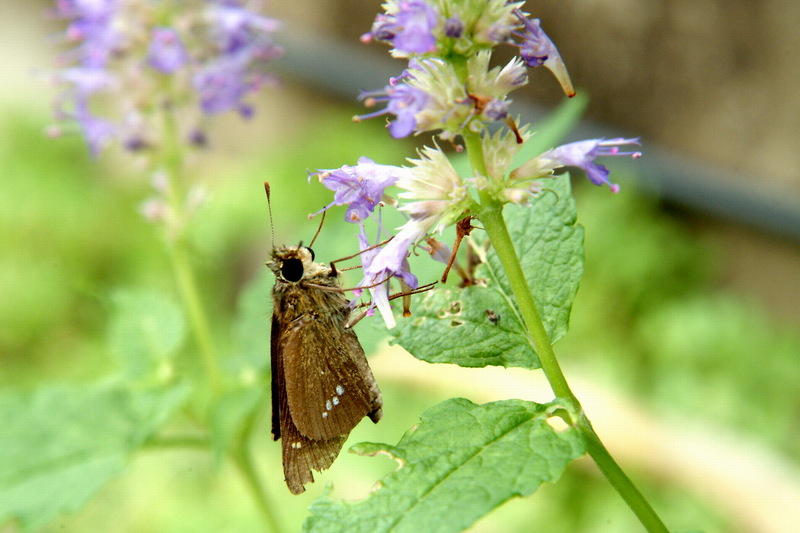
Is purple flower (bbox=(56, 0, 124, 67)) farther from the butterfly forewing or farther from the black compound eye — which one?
the butterfly forewing

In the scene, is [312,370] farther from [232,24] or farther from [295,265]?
[232,24]

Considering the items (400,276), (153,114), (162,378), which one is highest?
(400,276)

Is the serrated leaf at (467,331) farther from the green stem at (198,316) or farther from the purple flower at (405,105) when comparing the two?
the green stem at (198,316)

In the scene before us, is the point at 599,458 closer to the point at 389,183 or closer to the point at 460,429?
the point at 460,429

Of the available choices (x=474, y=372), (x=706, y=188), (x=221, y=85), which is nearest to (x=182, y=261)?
(x=221, y=85)

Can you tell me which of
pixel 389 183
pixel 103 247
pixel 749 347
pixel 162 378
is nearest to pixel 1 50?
pixel 103 247

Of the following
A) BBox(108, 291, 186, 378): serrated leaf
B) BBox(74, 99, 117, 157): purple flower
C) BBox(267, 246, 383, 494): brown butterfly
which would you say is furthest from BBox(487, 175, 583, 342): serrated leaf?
Answer: BBox(74, 99, 117, 157): purple flower
